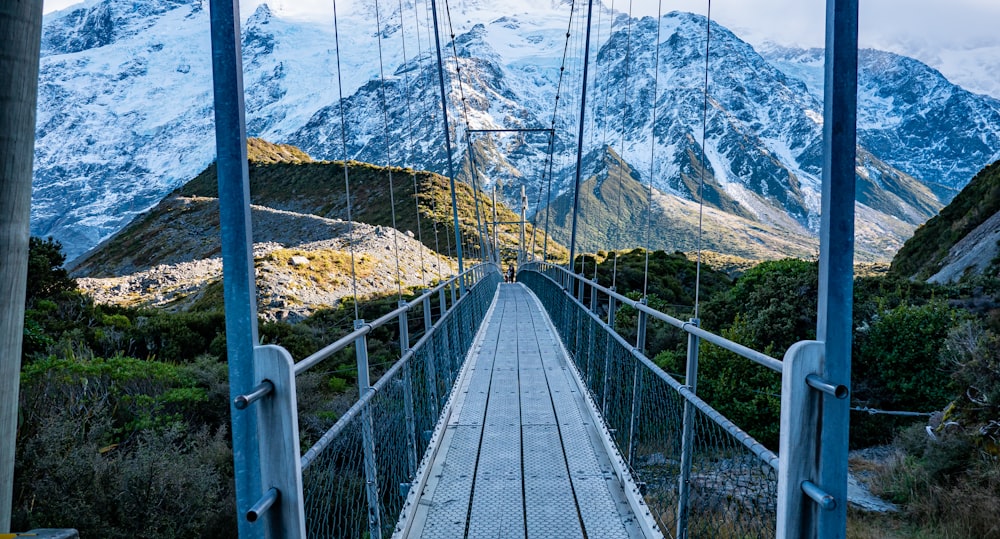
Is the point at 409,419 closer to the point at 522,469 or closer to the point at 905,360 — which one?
the point at 522,469

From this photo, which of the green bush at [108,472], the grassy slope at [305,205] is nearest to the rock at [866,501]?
the green bush at [108,472]

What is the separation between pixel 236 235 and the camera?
1.78 m

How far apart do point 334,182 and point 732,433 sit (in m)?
76.5

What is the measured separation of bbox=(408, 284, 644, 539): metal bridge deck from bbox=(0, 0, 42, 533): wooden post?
1.66 metres

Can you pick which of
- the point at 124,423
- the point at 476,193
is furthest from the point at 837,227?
the point at 476,193

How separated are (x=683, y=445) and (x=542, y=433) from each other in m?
2.24

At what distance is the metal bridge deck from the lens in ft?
10.4

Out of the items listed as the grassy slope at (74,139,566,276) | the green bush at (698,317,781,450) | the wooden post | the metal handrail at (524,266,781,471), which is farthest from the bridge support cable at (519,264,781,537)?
the grassy slope at (74,139,566,276)

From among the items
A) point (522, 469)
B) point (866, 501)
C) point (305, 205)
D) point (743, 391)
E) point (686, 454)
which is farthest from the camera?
point (305, 205)

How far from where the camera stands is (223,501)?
15.1 ft

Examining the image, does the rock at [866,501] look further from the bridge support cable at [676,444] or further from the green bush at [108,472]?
the green bush at [108,472]

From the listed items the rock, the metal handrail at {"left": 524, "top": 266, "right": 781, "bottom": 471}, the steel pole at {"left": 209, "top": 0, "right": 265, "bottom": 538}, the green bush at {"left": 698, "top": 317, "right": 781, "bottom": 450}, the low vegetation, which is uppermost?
the steel pole at {"left": 209, "top": 0, "right": 265, "bottom": 538}

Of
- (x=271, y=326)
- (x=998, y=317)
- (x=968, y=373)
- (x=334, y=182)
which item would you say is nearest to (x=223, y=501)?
(x=968, y=373)

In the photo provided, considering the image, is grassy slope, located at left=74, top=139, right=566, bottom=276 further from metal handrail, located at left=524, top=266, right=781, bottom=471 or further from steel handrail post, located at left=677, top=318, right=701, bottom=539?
steel handrail post, located at left=677, top=318, right=701, bottom=539
